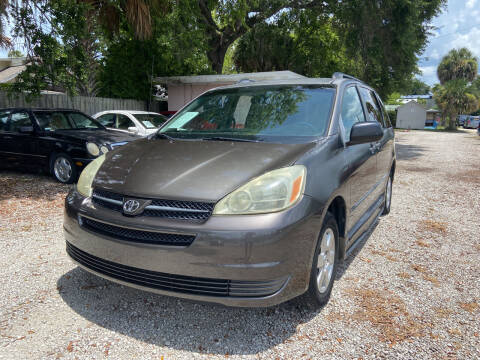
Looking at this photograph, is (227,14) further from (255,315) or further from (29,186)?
(255,315)

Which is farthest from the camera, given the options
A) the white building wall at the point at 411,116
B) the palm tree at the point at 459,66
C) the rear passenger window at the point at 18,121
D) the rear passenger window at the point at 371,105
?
the palm tree at the point at 459,66

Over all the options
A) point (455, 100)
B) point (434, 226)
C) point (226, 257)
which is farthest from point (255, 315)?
point (455, 100)

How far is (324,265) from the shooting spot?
266 centimetres

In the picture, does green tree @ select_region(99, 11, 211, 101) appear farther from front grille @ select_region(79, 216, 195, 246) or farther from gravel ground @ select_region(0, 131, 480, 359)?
front grille @ select_region(79, 216, 195, 246)

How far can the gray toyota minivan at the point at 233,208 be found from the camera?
2.08 metres

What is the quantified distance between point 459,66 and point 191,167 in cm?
6208

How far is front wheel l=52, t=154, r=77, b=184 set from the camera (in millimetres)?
6770

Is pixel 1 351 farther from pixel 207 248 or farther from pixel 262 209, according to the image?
pixel 262 209

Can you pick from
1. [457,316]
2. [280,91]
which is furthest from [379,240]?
[280,91]

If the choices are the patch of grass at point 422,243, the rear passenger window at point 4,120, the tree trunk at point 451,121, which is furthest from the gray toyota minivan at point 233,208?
the tree trunk at point 451,121

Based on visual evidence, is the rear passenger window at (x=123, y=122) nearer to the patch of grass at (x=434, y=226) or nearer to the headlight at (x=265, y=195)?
Answer: the patch of grass at (x=434, y=226)

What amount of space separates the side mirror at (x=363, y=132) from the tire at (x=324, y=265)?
2.41ft

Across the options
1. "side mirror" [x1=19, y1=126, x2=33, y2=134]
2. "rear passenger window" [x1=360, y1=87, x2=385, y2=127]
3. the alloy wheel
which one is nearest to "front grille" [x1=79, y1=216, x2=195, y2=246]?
the alloy wheel

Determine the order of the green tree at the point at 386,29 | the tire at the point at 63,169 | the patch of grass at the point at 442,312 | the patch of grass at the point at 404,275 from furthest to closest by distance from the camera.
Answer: the green tree at the point at 386,29, the tire at the point at 63,169, the patch of grass at the point at 404,275, the patch of grass at the point at 442,312
